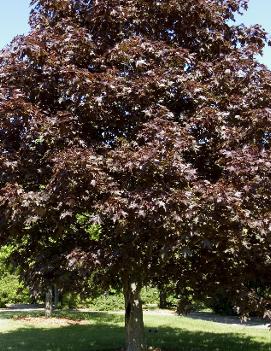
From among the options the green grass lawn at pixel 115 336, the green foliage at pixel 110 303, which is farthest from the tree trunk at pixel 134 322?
the green foliage at pixel 110 303

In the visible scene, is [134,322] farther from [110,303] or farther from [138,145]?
[110,303]

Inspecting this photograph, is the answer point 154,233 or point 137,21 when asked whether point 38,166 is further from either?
point 137,21

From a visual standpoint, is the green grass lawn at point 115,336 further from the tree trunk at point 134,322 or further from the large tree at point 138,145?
the large tree at point 138,145

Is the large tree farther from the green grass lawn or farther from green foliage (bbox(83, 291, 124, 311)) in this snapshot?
green foliage (bbox(83, 291, 124, 311))

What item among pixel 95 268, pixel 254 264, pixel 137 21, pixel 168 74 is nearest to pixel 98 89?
pixel 168 74

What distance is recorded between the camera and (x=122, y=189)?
6.03 metres

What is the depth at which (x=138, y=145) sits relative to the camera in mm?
6391

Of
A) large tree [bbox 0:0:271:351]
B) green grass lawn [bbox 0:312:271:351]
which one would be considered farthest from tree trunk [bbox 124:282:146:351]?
green grass lawn [bbox 0:312:271:351]

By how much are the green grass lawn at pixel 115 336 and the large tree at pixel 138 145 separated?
11.2ft

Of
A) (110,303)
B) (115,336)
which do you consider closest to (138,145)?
(115,336)

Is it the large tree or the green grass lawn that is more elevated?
the large tree

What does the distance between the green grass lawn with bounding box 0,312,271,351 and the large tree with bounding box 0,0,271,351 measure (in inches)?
134

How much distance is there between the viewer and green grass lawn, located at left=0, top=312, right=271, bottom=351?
10500 mm

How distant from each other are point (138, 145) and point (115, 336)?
746cm
